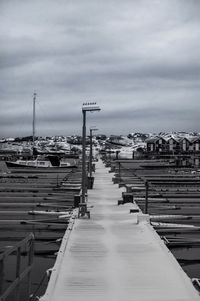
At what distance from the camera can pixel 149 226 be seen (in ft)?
55.9

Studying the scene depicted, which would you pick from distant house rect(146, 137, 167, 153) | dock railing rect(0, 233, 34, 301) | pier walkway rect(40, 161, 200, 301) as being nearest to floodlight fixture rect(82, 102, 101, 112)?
pier walkway rect(40, 161, 200, 301)

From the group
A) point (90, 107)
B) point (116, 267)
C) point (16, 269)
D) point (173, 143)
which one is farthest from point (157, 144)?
point (16, 269)

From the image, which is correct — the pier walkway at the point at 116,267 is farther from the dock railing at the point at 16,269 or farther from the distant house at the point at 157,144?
the distant house at the point at 157,144

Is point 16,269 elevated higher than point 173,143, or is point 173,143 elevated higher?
point 173,143

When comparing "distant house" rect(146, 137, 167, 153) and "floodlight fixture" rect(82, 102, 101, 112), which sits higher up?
"distant house" rect(146, 137, 167, 153)

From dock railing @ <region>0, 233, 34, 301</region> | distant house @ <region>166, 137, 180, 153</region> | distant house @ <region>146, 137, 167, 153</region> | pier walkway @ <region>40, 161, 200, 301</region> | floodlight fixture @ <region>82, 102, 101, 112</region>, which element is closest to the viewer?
dock railing @ <region>0, 233, 34, 301</region>

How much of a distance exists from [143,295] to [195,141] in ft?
348

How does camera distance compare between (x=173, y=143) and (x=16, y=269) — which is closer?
(x=16, y=269)

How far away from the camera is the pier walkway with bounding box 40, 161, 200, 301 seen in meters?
9.88

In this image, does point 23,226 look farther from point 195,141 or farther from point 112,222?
point 195,141

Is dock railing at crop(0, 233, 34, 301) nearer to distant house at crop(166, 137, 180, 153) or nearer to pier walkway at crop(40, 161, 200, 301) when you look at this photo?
pier walkway at crop(40, 161, 200, 301)

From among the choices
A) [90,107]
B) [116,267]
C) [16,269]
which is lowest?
[116,267]

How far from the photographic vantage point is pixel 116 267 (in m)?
12.0

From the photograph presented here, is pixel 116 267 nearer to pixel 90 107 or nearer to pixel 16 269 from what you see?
pixel 16 269
